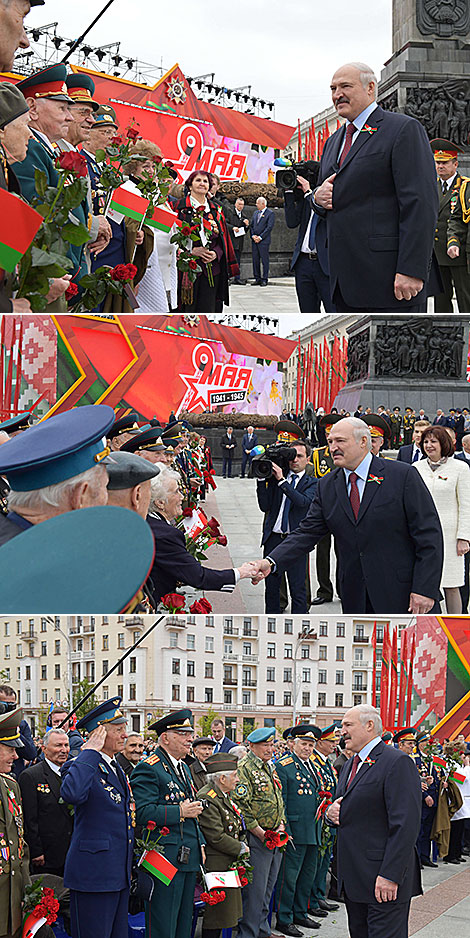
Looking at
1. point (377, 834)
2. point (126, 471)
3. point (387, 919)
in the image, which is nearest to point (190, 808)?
point (377, 834)

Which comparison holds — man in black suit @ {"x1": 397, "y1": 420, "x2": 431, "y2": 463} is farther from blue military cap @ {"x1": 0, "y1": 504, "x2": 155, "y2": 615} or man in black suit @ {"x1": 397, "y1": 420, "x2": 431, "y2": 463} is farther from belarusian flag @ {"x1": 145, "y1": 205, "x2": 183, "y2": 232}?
blue military cap @ {"x1": 0, "y1": 504, "x2": 155, "y2": 615}

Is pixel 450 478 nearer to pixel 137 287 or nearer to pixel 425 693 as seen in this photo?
pixel 425 693

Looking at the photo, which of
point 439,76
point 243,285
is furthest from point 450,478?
point 439,76

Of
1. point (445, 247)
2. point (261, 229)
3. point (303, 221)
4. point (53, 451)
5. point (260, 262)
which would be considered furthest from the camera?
point (261, 229)

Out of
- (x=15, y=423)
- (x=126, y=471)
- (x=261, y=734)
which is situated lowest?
(x=261, y=734)

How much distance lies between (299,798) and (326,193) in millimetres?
3640

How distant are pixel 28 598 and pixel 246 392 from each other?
4.16 metres

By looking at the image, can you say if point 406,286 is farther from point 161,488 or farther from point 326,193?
point 161,488

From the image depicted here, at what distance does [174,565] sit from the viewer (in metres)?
4.69

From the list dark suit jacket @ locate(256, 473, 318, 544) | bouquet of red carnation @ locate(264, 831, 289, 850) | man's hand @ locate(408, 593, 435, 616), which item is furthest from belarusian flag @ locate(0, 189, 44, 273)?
bouquet of red carnation @ locate(264, 831, 289, 850)

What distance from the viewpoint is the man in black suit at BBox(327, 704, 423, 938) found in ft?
15.2

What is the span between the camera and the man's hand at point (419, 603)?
514cm

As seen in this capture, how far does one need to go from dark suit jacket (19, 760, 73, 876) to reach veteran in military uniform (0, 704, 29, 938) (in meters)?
0.41

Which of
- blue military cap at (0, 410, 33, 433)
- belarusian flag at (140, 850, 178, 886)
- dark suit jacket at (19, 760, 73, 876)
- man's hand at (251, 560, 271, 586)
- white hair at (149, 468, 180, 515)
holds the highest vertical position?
blue military cap at (0, 410, 33, 433)
